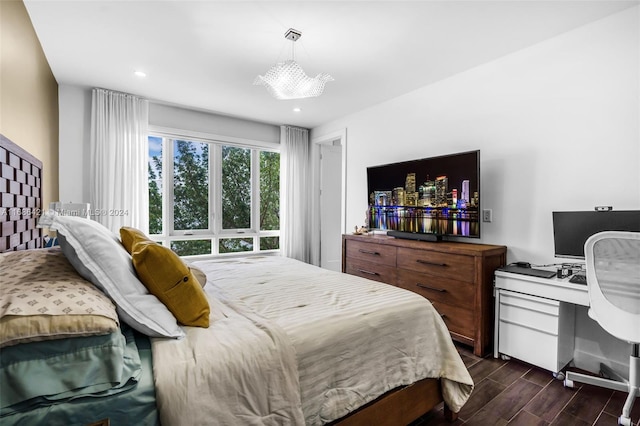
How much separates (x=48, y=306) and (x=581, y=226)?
9.66 ft

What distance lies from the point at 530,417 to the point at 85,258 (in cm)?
244

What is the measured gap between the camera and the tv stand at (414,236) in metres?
3.05

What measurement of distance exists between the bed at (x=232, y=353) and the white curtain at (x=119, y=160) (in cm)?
191

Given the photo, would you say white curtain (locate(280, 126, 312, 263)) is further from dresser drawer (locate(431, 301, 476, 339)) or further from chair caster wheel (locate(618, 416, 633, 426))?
chair caster wheel (locate(618, 416, 633, 426))

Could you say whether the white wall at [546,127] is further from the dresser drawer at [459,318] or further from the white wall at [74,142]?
the white wall at [74,142]

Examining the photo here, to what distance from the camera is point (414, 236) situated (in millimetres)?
3236

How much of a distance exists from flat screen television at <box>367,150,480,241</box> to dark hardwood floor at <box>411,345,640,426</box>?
115 centimetres

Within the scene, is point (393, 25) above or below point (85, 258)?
above

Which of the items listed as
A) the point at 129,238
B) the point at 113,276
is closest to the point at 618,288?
the point at 113,276

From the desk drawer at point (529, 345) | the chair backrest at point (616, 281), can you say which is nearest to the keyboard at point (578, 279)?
the chair backrest at point (616, 281)

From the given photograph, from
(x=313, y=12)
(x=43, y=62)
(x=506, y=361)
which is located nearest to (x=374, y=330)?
(x=506, y=361)

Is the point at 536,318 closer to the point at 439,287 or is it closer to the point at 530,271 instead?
the point at 530,271

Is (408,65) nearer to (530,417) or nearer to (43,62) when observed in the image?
(530,417)

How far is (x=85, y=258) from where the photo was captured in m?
1.10
